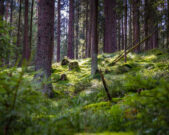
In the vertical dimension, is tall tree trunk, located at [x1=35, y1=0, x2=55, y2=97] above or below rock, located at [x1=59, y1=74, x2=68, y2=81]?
above

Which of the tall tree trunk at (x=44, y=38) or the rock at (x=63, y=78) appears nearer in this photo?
the tall tree trunk at (x=44, y=38)

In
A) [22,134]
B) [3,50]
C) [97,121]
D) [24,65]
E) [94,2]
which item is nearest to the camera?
[24,65]

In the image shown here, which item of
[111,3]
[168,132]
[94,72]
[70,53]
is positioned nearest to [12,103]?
[168,132]

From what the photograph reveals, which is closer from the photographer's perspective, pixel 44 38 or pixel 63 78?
pixel 44 38

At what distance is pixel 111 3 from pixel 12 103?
19.9 m

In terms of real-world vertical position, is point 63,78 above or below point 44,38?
below

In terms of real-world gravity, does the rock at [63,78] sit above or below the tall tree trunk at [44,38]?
below

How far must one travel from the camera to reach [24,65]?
1.79m

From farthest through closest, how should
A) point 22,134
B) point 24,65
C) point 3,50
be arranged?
point 3,50 → point 22,134 → point 24,65

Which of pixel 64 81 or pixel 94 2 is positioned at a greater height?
pixel 94 2

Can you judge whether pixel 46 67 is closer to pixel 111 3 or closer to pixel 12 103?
pixel 12 103

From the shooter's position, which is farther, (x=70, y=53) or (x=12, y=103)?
(x=70, y=53)

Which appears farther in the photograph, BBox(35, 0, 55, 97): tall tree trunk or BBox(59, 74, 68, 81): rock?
BBox(59, 74, 68, 81): rock

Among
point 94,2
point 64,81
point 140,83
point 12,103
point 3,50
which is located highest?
point 94,2
